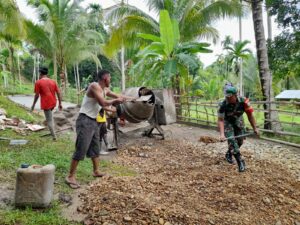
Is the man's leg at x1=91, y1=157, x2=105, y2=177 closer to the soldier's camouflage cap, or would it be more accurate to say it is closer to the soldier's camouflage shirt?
the soldier's camouflage shirt

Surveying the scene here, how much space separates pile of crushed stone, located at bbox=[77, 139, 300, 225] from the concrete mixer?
161cm

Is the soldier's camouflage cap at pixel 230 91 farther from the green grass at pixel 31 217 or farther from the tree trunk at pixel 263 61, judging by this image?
the tree trunk at pixel 263 61

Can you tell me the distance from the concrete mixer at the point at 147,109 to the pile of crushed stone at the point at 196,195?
1610 mm

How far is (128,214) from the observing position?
3641 mm

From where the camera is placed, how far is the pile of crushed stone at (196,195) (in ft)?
12.2

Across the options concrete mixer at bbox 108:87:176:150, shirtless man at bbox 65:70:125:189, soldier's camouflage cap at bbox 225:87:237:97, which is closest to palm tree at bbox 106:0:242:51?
concrete mixer at bbox 108:87:176:150

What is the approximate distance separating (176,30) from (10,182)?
6991 mm

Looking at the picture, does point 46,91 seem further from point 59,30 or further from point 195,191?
point 59,30

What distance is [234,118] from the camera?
561 centimetres

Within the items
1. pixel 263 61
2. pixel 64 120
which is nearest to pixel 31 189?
pixel 64 120

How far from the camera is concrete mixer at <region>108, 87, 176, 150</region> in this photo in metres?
7.73

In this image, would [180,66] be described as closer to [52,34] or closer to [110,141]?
[110,141]

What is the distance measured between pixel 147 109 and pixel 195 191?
348cm

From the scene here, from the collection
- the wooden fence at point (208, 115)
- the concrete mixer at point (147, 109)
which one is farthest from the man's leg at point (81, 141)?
the wooden fence at point (208, 115)
